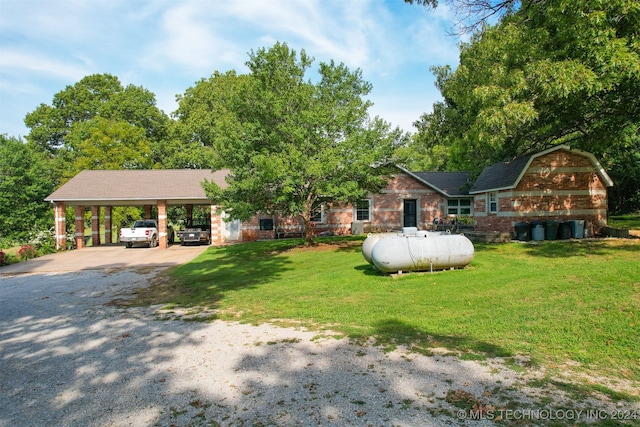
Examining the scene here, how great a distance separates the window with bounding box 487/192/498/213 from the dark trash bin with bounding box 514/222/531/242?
257cm

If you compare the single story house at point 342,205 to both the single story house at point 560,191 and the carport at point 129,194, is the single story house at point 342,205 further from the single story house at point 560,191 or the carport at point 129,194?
the single story house at point 560,191

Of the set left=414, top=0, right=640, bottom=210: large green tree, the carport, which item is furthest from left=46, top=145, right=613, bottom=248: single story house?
left=414, top=0, right=640, bottom=210: large green tree

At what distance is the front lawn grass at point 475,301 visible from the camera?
5.38 metres

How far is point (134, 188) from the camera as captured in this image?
84.4 feet

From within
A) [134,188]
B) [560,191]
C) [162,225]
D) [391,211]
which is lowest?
[162,225]

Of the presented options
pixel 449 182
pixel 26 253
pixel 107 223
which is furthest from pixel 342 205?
pixel 107 223

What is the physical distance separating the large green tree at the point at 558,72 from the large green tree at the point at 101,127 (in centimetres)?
3385

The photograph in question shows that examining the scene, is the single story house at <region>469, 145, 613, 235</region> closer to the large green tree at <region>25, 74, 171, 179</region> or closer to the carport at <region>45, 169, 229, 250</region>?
the carport at <region>45, 169, 229, 250</region>

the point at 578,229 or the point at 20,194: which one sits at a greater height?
the point at 20,194

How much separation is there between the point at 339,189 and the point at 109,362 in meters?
11.5

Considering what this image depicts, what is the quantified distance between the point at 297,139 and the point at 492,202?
11029mm

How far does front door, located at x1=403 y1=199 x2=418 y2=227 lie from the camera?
26766mm

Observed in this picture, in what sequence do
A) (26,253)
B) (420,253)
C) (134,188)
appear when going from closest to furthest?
(420,253) < (26,253) < (134,188)

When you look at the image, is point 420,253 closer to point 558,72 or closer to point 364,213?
point 558,72
